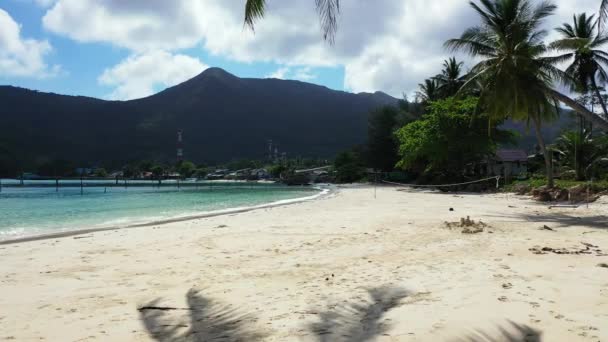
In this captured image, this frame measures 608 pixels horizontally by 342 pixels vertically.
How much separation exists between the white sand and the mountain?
123m

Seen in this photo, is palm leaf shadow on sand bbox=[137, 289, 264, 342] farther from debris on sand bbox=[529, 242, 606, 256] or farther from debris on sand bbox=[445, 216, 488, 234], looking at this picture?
debris on sand bbox=[445, 216, 488, 234]

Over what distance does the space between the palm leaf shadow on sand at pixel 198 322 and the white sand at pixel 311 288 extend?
16 millimetres

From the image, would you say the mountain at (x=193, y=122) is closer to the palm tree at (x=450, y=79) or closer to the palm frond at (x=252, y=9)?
the palm tree at (x=450, y=79)

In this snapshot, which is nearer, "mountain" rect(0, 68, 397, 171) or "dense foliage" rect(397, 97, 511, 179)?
"dense foliage" rect(397, 97, 511, 179)

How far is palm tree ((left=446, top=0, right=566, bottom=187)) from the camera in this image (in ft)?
54.6

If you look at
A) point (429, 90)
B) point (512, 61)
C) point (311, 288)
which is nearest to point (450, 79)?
point (429, 90)

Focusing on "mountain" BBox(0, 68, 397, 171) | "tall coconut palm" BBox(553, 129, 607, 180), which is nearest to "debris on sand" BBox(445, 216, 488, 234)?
"tall coconut palm" BBox(553, 129, 607, 180)

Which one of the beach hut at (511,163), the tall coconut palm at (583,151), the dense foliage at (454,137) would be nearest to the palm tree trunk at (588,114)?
the tall coconut palm at (583,151)

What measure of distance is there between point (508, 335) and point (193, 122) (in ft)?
493

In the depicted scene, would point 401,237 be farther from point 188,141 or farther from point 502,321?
point 188,141

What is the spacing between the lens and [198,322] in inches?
145

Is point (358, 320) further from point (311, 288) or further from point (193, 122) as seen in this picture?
point (193, 122)

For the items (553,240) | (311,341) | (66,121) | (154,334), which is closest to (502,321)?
(311,341)

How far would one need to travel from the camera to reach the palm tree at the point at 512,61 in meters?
16.7
